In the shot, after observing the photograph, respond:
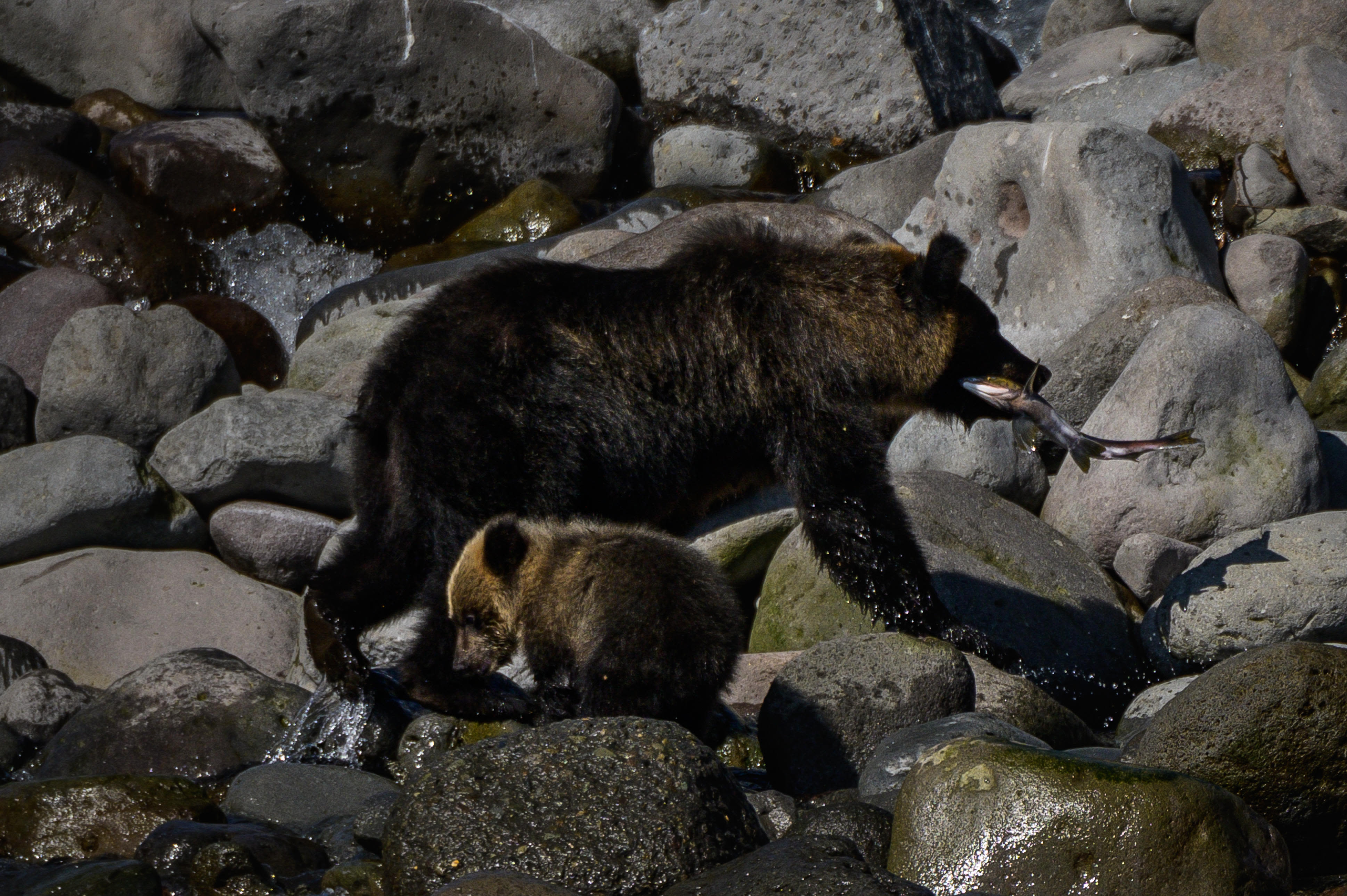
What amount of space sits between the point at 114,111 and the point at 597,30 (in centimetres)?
601

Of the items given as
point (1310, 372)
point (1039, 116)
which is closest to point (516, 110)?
point (1039, 116)

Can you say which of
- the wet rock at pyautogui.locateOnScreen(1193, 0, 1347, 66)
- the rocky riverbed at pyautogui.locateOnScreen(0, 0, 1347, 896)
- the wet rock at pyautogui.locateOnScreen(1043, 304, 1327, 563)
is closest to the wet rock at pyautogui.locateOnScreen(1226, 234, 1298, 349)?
the rocky riverbed at pyautogui.locateOnScreen(0, 0, 1347, 896)

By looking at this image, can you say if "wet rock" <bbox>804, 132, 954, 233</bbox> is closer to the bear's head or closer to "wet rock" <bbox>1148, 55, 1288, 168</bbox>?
"wet rock" <bbox>1148, 55, 1288, 168</bbox>

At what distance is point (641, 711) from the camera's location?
5254mm

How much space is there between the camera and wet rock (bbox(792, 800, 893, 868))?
473cm

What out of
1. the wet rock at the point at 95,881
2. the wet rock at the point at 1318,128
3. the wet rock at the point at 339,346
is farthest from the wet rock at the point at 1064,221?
the wet rock at the point at 95,881

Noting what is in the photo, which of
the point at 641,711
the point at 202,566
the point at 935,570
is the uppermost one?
the point at 641,711

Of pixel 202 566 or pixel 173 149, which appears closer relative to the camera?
pixel 202 566

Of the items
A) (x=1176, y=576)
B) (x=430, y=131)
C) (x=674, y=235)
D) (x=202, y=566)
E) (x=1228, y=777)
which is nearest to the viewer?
(x=1228, y=777)

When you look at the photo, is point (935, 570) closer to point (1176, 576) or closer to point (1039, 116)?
point (1176, 576)

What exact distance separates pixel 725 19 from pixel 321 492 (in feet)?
28.3

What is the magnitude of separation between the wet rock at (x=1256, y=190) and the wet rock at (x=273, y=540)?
26.3 feet

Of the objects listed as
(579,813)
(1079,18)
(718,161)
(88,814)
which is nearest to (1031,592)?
(579,813)

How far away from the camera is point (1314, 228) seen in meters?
11.3
